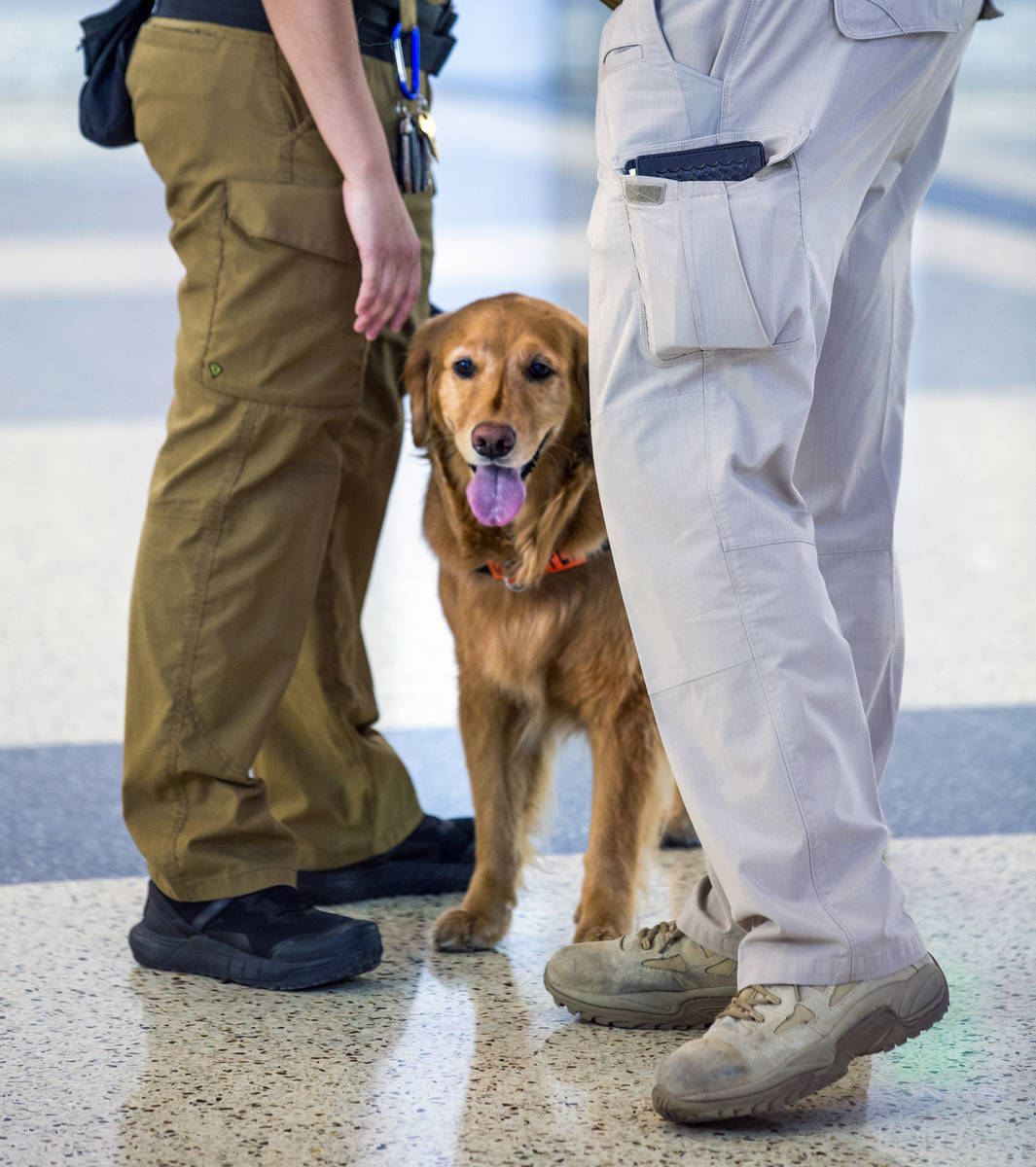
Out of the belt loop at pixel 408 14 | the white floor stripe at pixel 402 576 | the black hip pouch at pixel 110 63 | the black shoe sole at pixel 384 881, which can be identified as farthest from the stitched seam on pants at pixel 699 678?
the white floor stripe at pixel 402 576

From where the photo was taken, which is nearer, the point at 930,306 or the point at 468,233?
the point at 930,306

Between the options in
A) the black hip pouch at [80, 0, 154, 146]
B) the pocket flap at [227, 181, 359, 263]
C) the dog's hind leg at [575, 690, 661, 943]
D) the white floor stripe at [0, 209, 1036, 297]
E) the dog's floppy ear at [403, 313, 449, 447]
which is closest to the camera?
the pocket flap at [227, 181, 359, 263]

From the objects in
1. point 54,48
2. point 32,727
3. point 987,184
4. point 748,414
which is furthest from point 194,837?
point 54,48

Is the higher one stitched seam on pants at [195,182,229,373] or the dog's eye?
stitched seam on pants at [195,182,229,373]

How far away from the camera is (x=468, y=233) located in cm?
932

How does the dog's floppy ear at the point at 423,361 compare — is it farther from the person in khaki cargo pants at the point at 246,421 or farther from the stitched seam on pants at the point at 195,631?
the stitched seam on pants at the point at 195,631

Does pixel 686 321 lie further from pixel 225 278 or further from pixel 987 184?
pixel 987 184

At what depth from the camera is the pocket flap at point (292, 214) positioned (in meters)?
1.78

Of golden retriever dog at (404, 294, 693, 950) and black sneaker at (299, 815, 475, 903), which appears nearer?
golden retriever dog at (404, 294, 693, 950)

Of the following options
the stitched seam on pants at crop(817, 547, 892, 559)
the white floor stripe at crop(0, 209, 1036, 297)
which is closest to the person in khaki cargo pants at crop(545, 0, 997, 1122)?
the stitched seam on pants at crop(817, 547, 892, 559)

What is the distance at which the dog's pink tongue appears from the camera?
2.07 m

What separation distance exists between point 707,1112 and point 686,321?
79 cm

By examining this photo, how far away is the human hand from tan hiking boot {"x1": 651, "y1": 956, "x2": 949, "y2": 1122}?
0.99m

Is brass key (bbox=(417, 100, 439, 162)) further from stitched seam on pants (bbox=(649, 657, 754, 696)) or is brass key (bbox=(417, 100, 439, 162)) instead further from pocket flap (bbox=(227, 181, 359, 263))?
stitched seam on pants (bbox=(649, 657, 754, 696))
